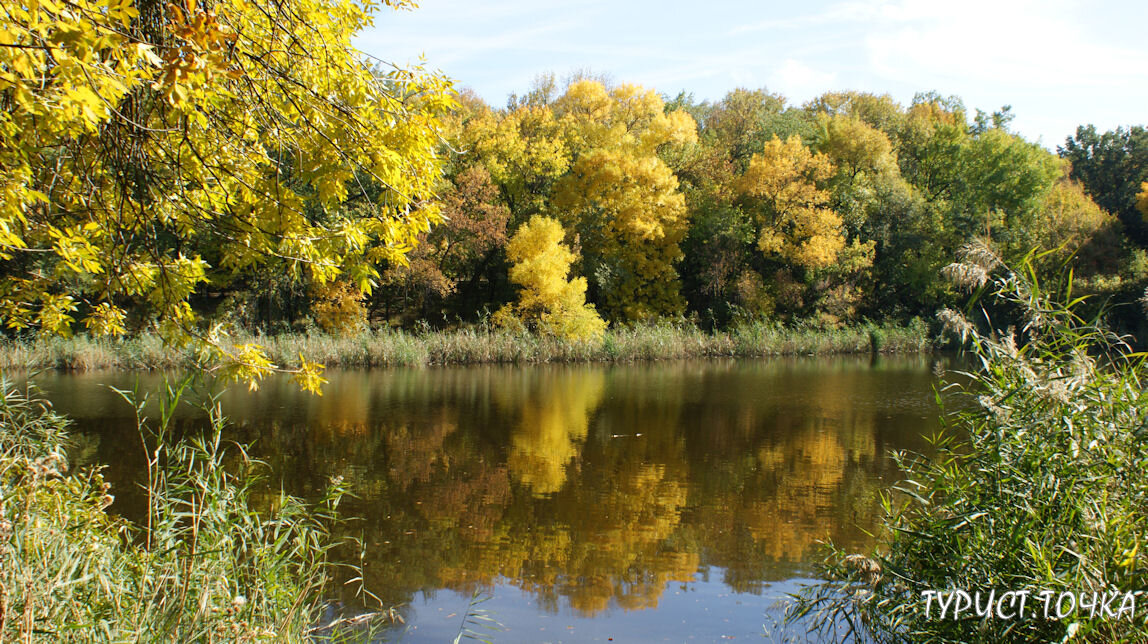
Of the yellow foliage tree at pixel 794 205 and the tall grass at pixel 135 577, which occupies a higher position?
the yellow foliage tree at pixel 794 205

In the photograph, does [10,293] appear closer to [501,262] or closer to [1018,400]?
[1018,400]

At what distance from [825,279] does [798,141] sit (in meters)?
5.17

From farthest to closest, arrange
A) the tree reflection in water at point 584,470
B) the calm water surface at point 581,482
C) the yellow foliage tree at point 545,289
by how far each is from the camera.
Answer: the yellow foliage tree at point 545,289 → the tree reflection in water at point 584,470 → the calm water surface at point 581,482

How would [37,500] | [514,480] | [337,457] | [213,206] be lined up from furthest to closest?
[337,457] → [514,480] → [213,206] → [37,500]

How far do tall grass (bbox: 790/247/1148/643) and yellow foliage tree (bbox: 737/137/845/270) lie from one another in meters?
25.1

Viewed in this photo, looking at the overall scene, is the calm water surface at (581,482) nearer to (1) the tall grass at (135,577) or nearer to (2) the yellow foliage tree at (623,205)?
(1) the tall grass at (135,577)

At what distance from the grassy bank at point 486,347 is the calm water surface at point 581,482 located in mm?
2446

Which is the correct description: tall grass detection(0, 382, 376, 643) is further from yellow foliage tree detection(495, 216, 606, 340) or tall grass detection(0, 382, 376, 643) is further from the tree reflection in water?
yellow foliage tree detection(495, 216, 606, 340)

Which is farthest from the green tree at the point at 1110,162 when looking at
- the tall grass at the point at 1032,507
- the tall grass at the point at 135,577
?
the tall grass at the point at 135,577

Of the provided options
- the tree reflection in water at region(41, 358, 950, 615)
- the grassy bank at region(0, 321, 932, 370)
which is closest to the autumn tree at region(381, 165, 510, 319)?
the grassy bank at region(0, 321, 932, 370)

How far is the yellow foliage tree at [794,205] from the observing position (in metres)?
28.7

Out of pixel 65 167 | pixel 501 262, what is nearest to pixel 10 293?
pixel 65 167

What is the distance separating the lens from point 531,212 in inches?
1188

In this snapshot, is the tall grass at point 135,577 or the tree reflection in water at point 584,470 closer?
the tall grass at point 135,577
